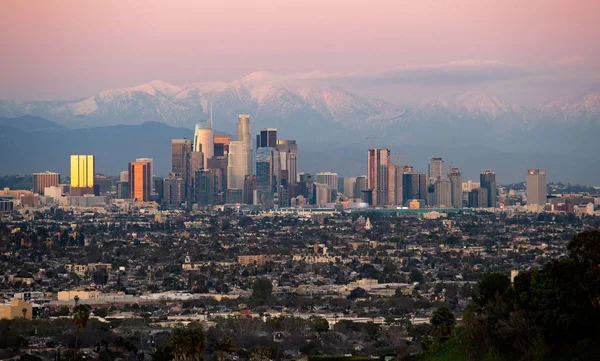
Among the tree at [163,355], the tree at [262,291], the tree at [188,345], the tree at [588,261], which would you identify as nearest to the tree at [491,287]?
the tree at [588,261]

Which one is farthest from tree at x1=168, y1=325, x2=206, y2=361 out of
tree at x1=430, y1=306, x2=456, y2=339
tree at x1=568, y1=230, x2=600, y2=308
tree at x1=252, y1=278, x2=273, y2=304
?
tree at x1=252, y1=278, x2=273, y2=304

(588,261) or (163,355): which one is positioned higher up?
(588,261)

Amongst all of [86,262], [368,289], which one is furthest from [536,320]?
[86,262]

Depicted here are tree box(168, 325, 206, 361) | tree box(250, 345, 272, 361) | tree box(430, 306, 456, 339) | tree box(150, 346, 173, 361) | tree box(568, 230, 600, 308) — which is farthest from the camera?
tree box(250, 345, 272, 361)

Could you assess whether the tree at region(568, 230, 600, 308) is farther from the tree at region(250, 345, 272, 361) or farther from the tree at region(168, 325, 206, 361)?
the tree at region(250, 345, 272, 361)

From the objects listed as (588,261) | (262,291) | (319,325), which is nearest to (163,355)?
(588,261)

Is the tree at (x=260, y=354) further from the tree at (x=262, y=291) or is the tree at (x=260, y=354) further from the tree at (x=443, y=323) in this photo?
the tree at (x=262, y=291)

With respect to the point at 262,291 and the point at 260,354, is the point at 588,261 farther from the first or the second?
the point at 262,291
